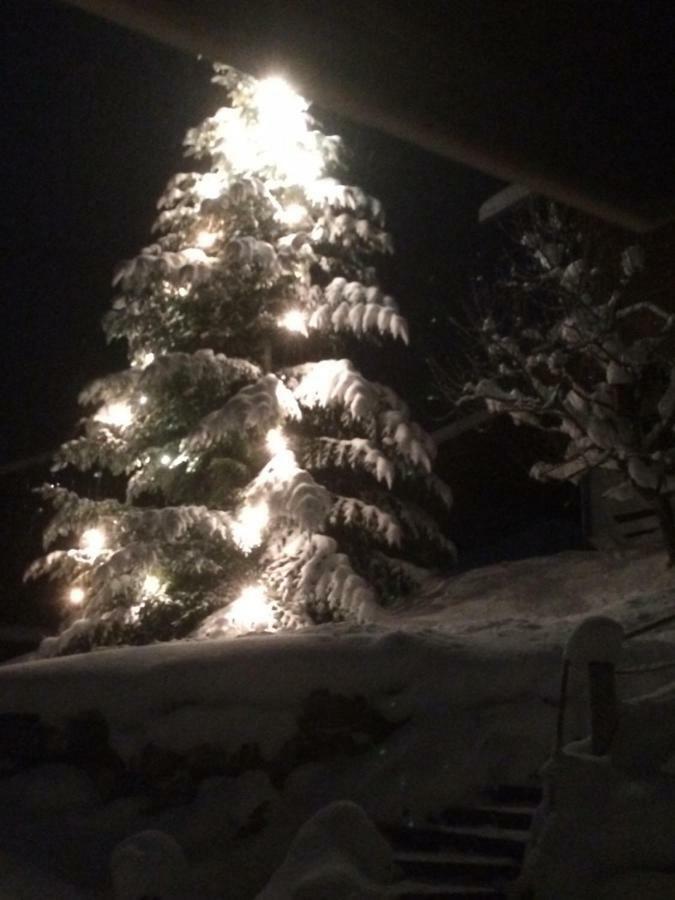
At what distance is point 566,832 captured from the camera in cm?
709

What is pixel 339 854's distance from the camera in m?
7.45

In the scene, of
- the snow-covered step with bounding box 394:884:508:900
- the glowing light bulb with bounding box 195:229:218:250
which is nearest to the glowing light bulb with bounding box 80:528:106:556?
the glowing light bulb with bounding box 195:229:218:250

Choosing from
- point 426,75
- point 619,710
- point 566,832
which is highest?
point 426,75

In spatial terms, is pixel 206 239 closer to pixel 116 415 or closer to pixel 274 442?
pixel 116 415

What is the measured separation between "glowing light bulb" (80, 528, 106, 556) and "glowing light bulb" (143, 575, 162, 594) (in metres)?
0.60

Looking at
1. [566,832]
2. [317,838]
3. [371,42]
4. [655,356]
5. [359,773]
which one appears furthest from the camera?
[655,356]

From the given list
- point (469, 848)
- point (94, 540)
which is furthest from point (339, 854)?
point (94, 540)

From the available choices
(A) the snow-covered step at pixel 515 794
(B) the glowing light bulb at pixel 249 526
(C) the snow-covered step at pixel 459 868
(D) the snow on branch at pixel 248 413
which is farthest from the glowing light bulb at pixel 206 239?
(C) the snow-covered step at pixel 459 868

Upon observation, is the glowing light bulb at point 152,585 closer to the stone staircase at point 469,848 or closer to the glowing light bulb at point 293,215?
the glowing light bulb at point 293,215

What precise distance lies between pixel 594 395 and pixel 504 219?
13.8 ft

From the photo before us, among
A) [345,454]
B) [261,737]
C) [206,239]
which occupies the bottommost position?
[261,737]

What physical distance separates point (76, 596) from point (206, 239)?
14.8 feet

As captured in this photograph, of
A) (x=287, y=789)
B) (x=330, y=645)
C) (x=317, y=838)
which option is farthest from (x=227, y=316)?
(x=317, y=838)

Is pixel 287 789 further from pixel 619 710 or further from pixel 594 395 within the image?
pixel 594 395
